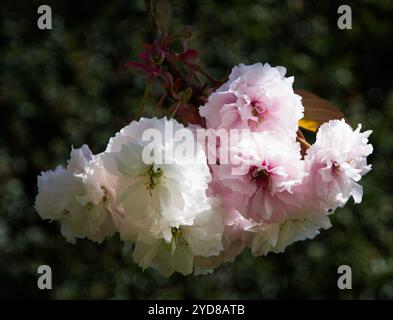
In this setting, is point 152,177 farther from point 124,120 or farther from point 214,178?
point 124,120

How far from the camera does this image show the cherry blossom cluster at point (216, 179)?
0.92 m

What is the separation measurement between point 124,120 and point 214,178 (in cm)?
117

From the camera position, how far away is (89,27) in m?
2.25

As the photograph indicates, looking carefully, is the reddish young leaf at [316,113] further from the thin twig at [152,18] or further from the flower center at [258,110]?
the thin twig at [152,18]

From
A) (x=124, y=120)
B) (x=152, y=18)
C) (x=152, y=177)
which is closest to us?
(x=152, y=177)

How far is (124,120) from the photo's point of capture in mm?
2119

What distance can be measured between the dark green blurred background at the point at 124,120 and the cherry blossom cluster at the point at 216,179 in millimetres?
1131

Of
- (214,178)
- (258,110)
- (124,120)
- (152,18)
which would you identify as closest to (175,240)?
(214,178)

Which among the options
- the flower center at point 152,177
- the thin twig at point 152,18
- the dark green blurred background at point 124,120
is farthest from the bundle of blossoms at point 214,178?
the dark green blurred background at point 124,120

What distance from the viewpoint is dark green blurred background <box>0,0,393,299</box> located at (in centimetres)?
216

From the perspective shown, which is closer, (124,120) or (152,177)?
(152,177)

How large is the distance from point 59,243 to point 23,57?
534 millimetres

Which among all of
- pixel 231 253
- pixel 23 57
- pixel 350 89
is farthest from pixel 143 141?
pixel 350 89
